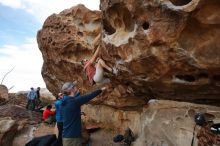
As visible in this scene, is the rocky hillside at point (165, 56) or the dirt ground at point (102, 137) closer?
the rocky hillside at point (165, 56)

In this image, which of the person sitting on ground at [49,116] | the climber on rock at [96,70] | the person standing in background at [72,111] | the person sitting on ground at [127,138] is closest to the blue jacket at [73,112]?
the person standing in background at [72,111]

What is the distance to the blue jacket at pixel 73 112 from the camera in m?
5.59

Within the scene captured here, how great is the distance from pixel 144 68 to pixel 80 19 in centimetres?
525

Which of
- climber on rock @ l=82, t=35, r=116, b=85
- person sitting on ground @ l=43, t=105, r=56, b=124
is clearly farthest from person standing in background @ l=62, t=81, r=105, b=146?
person sitting on ground @ l=43, t=105, r=56, b=124

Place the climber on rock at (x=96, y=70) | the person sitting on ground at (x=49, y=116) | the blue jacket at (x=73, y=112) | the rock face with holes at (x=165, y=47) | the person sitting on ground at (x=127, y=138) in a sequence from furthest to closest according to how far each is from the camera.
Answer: the person sitting on ground at (x=49, y=116)
the person sitting on ground at (x=127, y=138)
the climber on rock at (x=96, y=70)
the blue jacket at (x=73, y=112)
the rock face with holes at (x=165, y=47)

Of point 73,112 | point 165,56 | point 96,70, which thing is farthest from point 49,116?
point 165,56

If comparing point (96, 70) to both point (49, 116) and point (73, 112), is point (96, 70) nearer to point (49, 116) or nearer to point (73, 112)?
point (73, 112)

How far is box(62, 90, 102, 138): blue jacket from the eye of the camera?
5.59 m

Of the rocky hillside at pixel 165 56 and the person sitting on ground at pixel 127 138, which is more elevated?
the rocky hillside at pixel 165 56

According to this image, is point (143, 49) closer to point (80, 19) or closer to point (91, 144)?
point (91, 144)

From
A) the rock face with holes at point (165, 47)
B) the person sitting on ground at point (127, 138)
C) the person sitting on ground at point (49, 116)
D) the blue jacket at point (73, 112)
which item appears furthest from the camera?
the person sitting on ground at point (49, 116)

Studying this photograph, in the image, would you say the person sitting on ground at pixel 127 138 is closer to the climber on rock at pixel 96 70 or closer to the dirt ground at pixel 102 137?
the dirt ground at pixel 102 137

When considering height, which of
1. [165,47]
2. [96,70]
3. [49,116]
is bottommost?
[49,116]

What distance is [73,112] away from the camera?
568cm
